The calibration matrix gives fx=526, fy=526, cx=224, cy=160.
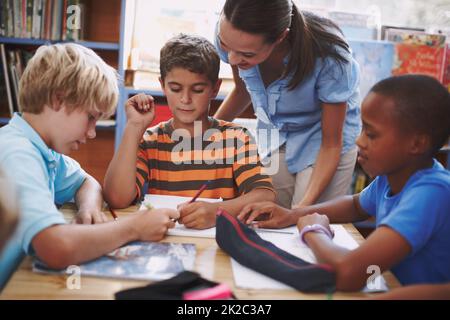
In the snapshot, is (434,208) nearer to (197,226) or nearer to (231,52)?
(197,226)

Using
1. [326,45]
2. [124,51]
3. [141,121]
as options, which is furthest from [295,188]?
[124,51]

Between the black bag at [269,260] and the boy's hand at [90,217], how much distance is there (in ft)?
0.88

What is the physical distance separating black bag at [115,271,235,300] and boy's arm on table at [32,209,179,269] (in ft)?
0.45

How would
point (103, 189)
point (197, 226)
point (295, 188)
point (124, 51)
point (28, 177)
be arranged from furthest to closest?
point (124, 51), point (295, 188), point (103, 189), point (197, 226), point (28, 177)

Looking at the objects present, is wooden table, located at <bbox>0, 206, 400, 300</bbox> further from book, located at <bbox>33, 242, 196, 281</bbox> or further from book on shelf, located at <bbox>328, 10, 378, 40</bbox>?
book on shelf, located at <bbox>328, 10, 378, 40</bbox>

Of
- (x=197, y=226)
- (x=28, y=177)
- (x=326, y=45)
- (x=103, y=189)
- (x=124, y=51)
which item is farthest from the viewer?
(x=124, y=51)

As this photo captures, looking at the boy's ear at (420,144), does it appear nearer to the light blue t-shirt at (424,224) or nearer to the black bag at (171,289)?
the light blue t-shirt at (424,224)

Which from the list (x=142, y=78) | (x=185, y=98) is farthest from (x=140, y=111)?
(x=142, y=78)

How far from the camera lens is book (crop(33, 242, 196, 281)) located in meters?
0.88

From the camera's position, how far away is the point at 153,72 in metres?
2.81

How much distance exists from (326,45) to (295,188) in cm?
47

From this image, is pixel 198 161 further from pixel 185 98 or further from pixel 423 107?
pixel 423 107

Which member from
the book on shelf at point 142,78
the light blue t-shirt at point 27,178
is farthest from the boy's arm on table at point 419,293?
the book on shelf at point 142,78

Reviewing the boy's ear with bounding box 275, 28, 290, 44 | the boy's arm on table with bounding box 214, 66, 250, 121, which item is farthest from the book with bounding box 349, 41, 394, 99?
the boy's ear with bounding box 275, 28, 290, 44
